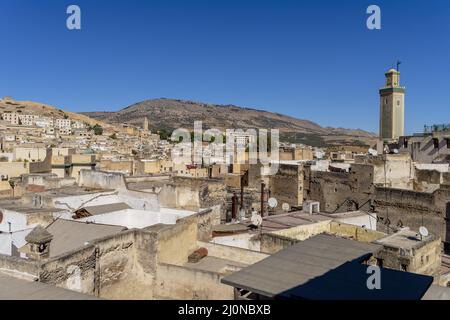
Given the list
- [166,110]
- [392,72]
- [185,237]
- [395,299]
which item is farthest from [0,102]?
[395,299]

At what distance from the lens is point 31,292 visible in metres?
7.60

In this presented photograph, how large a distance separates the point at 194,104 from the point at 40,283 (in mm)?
177660

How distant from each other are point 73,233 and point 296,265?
746 cm

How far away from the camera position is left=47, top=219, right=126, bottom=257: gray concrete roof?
12.0 metres

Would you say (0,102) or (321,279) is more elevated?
(0,102)

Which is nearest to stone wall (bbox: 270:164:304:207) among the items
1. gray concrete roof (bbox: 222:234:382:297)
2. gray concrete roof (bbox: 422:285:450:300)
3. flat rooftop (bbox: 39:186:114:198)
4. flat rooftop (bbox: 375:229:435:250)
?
flat rooftop (bbox: 375:229:435:250)

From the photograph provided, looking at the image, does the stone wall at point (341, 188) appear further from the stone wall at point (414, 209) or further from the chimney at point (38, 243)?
the chimney at point (38, 243)

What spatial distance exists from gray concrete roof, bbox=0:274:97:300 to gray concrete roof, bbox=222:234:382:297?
275 centimetres

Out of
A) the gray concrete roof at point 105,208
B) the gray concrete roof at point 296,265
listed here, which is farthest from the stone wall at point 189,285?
the gray concrete roof at point 105,208

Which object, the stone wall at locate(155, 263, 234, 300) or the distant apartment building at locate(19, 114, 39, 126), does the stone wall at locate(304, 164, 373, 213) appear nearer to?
the stone wall at locate(155, 263, 234, 300)

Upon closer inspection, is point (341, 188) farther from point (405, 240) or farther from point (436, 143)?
point (405, 240)

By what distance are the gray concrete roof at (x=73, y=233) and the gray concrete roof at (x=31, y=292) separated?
3494 mm

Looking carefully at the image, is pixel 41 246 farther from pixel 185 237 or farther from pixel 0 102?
pixel 0 102
